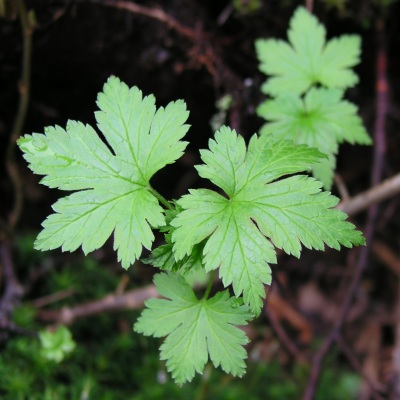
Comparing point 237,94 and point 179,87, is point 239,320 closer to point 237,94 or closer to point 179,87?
point 237,94

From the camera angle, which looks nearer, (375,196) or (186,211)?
(186,211)

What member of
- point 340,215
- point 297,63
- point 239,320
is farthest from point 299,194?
point 297,63

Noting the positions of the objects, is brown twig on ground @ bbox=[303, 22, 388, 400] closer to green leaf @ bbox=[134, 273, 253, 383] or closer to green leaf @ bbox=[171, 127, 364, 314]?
green leaf @ bbox=[134, 273, 253, 383]

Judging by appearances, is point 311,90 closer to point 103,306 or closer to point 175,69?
point 175,69

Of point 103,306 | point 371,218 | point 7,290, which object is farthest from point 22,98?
point 371,218

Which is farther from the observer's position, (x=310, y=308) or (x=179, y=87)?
(x=310, y=308)

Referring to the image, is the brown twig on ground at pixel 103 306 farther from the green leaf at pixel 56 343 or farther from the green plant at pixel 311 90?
the green plant at pixel 311 90

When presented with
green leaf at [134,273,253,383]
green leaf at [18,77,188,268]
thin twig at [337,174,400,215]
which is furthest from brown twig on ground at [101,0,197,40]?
green leaf at [134,273,253,383]
